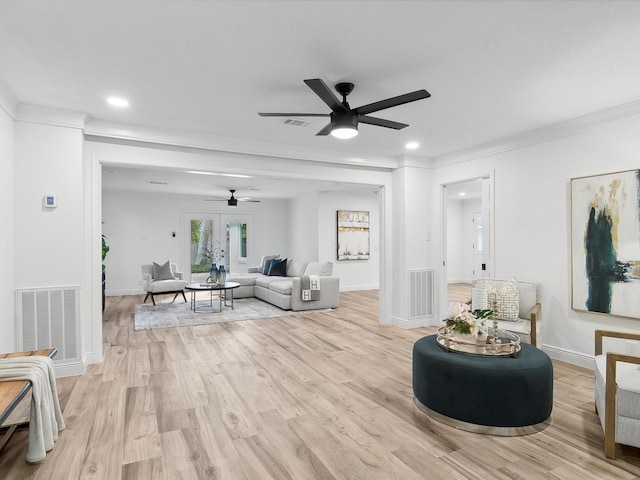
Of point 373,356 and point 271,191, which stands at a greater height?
point 271,191

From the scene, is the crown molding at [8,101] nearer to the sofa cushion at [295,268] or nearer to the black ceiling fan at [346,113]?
the black ceiling fan at [346,113]

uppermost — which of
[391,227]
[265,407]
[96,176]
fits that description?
[96,176]

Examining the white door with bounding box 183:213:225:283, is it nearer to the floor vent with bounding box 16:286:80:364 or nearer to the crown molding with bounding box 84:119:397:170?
the crown molding with bounding box 84:119:397:170

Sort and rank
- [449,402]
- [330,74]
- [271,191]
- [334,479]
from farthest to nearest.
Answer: [271,191]
[330,74]
[449,402]
[334,479]

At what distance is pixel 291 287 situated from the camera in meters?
6.88

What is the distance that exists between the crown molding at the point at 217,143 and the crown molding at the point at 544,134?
1.11 m

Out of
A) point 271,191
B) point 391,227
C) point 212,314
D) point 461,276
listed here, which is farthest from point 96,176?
point 461,276

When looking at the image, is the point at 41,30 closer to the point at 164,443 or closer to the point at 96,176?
Result: the point at 96,176

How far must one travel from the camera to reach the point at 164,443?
7.88 feet

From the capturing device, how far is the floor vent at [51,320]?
3.47 m

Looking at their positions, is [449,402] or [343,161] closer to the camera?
[449,402]

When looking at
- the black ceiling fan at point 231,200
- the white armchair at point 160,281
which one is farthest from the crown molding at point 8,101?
the black ceiling fan at point 231,200

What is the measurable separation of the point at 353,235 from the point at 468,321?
692 centimetres

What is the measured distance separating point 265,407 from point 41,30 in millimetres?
2952
